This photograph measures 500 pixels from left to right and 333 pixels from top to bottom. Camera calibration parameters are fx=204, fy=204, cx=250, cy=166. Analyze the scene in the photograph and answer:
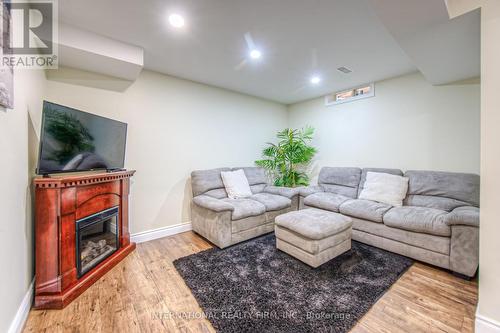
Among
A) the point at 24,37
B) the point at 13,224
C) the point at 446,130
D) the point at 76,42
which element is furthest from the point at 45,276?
the point at 446,130

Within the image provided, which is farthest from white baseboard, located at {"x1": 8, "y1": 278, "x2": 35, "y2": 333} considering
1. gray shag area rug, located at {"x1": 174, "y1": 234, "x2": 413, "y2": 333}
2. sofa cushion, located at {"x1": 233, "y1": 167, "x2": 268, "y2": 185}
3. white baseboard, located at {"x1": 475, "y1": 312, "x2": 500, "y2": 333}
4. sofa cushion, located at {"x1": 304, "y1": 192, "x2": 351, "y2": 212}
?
sofa cushion, located at {"x1": 304, "y1": 192, "x2": 351, "y2": 212}

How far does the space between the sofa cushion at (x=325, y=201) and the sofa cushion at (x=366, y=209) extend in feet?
0.36

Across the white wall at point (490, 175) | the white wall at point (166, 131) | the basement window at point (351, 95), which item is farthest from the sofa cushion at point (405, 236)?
A: the white wall at point (166, 131)

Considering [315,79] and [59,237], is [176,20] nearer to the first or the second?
[59,237]

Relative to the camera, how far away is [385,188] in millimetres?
2992

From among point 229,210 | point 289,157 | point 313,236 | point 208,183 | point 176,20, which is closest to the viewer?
point 176,20

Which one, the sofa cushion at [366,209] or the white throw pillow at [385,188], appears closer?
the sofa cushion at [366,209]

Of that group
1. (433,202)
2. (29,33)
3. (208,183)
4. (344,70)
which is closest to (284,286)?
(208,183)

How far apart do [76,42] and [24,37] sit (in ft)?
1.25

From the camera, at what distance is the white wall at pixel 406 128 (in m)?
2.68

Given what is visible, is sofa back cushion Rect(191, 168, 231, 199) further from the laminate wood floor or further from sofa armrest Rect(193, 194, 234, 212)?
the laminate wood floor

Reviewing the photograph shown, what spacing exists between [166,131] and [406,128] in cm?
370

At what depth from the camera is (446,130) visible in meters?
2.82

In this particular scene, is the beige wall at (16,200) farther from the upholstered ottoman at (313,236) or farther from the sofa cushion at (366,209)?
the sofa cushion at (366,209)
